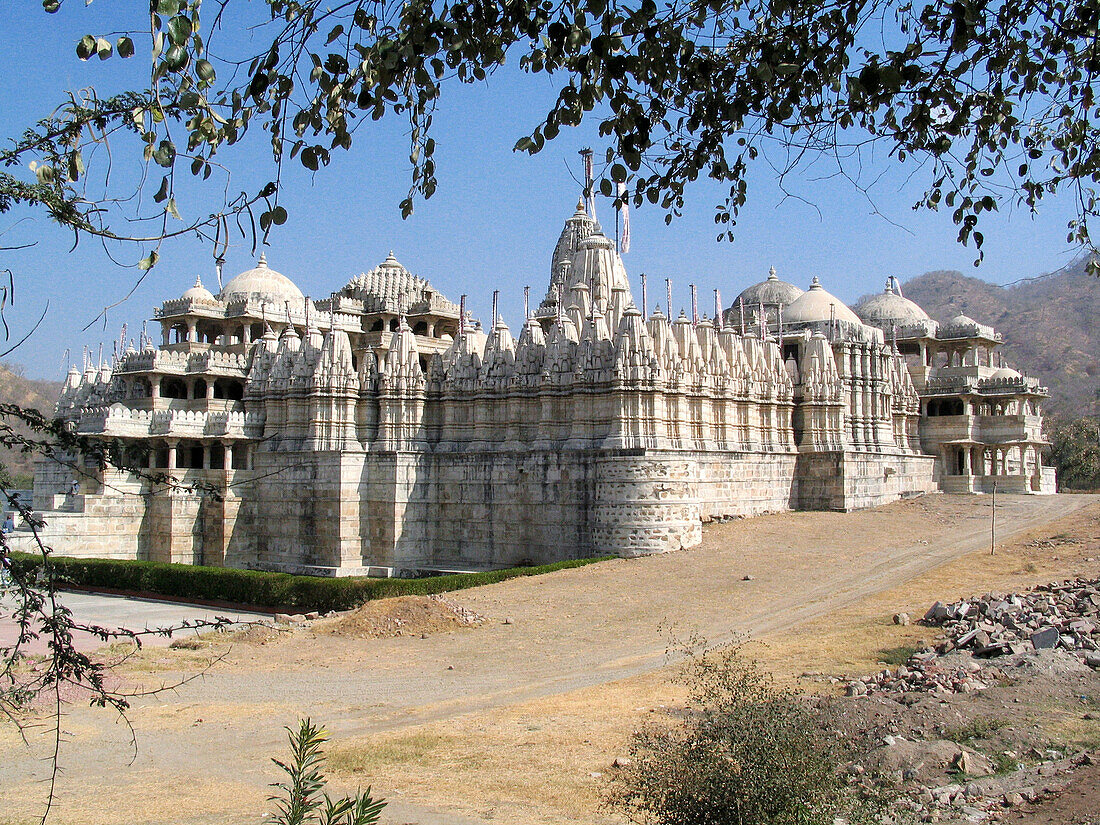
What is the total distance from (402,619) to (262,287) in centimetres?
2726

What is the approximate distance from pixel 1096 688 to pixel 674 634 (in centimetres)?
905

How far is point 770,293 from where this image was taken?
60938 millimetres

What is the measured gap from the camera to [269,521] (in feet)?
127

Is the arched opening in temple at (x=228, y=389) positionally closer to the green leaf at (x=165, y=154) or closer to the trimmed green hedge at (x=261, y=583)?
the trimmed green hedge at (x=261, y=583)

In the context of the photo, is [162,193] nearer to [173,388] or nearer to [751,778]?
[751,778]

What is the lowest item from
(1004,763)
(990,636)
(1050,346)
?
(1004,763)

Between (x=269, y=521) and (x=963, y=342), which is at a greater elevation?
(x=963, y=342)

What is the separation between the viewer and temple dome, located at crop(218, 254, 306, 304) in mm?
45469

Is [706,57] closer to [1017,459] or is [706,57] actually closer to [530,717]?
[530,717]

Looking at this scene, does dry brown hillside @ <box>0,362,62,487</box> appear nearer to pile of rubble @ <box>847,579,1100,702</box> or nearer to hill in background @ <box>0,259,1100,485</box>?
hill in background @ <box>0,259,1100,485</box>

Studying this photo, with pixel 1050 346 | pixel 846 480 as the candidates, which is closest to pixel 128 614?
pixel 846 480

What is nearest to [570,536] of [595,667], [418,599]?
[418,599]

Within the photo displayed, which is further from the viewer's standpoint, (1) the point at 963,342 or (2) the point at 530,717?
(1) the point at 963,342

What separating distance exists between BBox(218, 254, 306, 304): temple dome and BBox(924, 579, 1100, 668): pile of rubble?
34.2m
